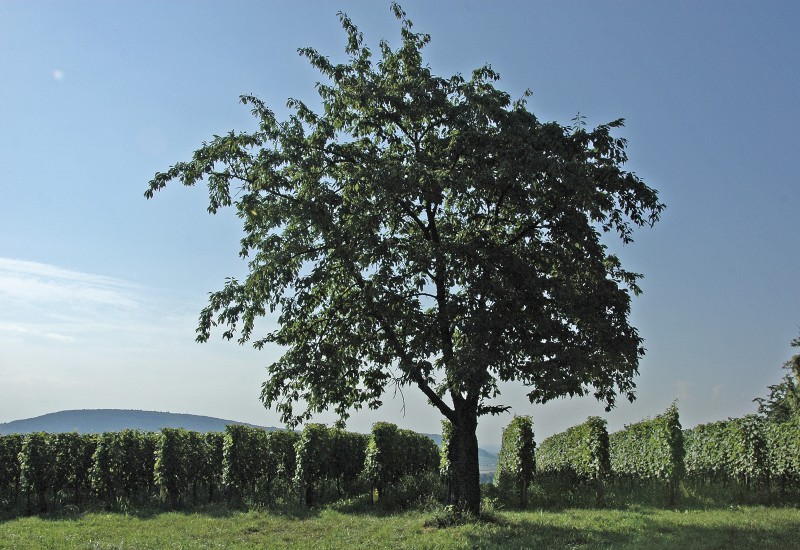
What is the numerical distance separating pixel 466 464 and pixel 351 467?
10.4 m

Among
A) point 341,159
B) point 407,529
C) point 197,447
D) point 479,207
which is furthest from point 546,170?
point 197,447

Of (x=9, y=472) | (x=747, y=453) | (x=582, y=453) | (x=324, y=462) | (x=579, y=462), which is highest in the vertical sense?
(x=747, y=453)

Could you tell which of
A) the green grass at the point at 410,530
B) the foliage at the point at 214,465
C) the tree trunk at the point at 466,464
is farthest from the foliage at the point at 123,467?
the tree trunk at the point at 466,464

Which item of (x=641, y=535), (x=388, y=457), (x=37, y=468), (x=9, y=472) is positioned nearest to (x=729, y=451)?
(x=641, y=535)

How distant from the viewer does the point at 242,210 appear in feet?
56.2

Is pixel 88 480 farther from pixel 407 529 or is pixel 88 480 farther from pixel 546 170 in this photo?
pixel 546 170

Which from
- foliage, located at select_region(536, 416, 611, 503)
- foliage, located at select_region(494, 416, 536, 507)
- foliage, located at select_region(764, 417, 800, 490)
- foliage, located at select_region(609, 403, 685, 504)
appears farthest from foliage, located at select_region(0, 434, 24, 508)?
foliage, located at select_region(764, 417, 800, 490)

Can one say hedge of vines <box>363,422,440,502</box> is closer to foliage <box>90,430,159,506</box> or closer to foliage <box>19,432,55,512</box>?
foliage <box>90,430,159,506</box>

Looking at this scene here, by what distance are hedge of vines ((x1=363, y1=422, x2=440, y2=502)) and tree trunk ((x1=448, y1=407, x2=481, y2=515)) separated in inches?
258

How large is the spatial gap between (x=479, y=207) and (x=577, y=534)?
31.1ft

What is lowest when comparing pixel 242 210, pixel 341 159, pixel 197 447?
pixel 197 447

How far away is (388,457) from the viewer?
24781 mm

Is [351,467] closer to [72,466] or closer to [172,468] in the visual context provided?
[172,468]

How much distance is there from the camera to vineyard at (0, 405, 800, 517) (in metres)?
21.2
